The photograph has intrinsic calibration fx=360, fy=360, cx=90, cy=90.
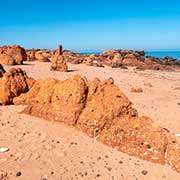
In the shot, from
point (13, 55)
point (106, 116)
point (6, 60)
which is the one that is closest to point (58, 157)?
point (106, 116)

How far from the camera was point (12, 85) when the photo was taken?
40.3ft

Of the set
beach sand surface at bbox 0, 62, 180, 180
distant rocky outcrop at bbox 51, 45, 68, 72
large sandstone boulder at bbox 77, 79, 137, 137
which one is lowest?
distant rocky outcrop at bbox 51, 45, 68, 72

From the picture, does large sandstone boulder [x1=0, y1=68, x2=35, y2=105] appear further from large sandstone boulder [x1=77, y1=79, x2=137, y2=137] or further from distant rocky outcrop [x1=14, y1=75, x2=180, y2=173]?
large sandstone boulder [x1=77, y1=79, x2=137, y2=137]

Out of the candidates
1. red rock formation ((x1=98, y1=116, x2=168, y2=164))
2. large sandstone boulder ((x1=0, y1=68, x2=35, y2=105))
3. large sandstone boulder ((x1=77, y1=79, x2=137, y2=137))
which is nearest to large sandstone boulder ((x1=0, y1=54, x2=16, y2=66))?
large sandstone boulder ((x1=0, y1=68, x2=35, y2=105))

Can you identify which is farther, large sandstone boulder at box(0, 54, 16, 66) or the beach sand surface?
large sandstone boulder at box(0, 54, 16, 66)

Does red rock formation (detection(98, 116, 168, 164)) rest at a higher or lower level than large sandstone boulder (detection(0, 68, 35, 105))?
lower

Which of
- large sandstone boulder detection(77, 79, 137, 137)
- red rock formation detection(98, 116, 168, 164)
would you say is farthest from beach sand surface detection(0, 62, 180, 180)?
large sandstone boulder detection(77, 79, 137, 137)

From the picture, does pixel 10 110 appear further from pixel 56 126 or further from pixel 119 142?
pixel 119 142

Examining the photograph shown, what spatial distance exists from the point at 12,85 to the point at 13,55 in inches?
754

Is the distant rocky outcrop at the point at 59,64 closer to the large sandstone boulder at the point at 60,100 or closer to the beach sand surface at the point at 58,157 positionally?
the large sandstone boulder at the point at 60,100

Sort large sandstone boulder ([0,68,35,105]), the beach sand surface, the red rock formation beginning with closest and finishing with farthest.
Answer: the beach sand surface < the red rock formation < large sandstone boulder ([0,68,35,105])

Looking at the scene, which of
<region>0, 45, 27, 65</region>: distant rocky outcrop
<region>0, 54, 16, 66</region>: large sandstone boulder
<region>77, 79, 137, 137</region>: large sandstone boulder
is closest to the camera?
<region>77, 79, 137, 137</region>: large sandstone boulder

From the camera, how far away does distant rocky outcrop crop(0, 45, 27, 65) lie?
27016 mm

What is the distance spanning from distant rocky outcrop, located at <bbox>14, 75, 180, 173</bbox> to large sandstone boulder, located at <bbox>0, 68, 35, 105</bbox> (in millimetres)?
1326
